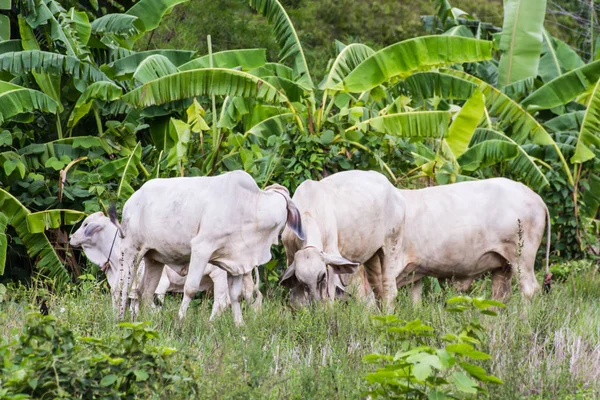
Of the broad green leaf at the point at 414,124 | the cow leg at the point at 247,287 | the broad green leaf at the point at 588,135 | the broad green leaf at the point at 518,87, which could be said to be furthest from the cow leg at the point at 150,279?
the broad green leaf at the point at 518,87

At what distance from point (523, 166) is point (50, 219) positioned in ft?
21.2

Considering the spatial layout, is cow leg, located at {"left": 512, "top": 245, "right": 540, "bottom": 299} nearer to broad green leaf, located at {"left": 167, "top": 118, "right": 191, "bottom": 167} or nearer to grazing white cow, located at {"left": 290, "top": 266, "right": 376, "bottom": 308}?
grazing white cow, located at {"left": 290, "top": 266, "right": 376, "bottom": 308}

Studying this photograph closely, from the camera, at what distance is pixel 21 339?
17.4ft

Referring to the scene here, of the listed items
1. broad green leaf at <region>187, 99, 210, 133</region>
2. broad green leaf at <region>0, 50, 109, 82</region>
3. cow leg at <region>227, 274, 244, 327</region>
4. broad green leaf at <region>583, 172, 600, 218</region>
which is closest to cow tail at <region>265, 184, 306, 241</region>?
cow leg at <region>227, 274, 244, 327</region>

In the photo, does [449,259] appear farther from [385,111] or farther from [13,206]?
[13,206]

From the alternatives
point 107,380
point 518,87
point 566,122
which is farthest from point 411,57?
point 107,380

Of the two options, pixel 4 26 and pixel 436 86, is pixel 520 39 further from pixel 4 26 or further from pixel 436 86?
pixel 4 26

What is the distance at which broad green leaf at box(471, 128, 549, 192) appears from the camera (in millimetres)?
13242

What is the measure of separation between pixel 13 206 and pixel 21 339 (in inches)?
288

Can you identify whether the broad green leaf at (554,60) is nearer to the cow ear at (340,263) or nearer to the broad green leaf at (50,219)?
the broad green leaf at (50,219)

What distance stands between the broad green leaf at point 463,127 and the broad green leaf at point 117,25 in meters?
4.75

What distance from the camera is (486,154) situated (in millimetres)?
13328

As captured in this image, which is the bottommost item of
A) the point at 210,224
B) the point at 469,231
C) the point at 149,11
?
the point at 469,231

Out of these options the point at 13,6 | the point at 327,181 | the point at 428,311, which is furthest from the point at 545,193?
the point at 13,6
